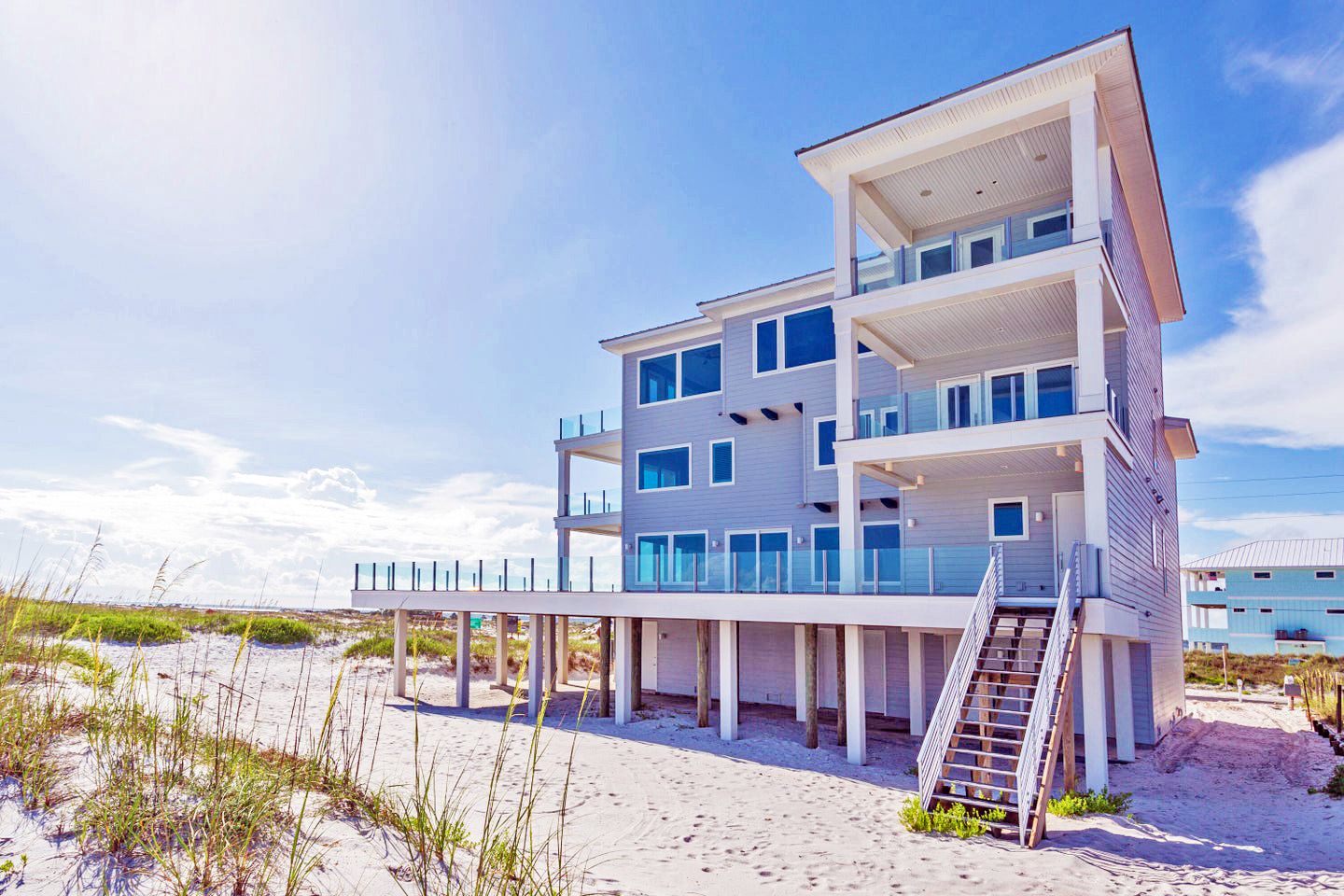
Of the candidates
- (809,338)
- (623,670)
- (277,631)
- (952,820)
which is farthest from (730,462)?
(277,631)

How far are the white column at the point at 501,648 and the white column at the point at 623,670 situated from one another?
5053 millimetres

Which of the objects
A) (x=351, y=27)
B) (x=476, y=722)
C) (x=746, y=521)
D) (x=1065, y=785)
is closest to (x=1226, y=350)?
(x=746, y=521)

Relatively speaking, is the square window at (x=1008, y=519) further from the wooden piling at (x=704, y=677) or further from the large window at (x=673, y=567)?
the wooden piling at (x=704, y=677)

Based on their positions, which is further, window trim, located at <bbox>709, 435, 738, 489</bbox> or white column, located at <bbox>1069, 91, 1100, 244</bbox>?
window trim, located at <bbox>709, 435, 738, 489</bbox>

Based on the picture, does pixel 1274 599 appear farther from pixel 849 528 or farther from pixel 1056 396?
pixel 849 528

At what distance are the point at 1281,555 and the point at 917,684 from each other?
137 feet

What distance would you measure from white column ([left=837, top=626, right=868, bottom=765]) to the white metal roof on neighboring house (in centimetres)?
4306

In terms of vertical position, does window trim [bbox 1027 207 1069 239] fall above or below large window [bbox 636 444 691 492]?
above

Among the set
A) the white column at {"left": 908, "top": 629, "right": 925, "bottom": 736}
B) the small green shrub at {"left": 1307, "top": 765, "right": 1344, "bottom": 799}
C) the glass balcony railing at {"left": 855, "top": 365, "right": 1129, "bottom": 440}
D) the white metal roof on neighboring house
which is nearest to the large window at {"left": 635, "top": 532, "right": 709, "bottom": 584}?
the glass balcony railing at {"left": 855, "top": 365, "right": 1129, "bottom": 440}

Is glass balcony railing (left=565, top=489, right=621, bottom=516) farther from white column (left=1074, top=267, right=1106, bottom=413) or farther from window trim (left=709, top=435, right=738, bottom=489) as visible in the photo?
white column (left=1074, top=267, right=1106, bottom=413)

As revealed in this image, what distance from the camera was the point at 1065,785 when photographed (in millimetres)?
11242

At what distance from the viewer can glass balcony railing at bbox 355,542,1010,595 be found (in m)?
13.9

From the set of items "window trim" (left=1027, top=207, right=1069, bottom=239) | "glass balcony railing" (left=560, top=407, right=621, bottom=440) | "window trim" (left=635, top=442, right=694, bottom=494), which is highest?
"window trim" (left=1027, top=207, right=1069, bottom=239)

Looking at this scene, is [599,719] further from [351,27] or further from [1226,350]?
[1226,350]
